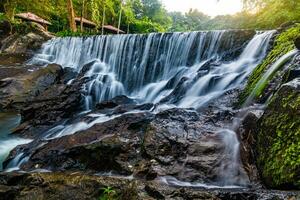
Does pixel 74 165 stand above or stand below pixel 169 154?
below

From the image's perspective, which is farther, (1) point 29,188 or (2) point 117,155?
(2) point 117,155

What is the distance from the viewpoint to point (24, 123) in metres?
8.65

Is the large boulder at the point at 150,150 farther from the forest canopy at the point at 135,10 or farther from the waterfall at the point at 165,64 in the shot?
the forest canopy at the point at 135,10

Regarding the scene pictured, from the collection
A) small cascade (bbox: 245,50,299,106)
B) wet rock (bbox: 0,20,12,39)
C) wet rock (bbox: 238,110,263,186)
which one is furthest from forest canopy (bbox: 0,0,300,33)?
wet rock (bbox: 238,110,263,186)

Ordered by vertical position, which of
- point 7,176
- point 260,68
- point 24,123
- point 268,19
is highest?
point 268,19

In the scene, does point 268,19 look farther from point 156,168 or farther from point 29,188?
point 29,188

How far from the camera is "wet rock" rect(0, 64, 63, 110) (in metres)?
10.6

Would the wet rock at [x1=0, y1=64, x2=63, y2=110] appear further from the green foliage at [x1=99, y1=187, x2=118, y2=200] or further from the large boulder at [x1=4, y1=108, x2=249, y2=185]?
the green foliage at [x1=99, y1=187, x2=118, y2=200]

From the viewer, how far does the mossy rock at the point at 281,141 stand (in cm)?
360

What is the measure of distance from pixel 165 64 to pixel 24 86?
16.7ft

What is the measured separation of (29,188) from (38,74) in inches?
329

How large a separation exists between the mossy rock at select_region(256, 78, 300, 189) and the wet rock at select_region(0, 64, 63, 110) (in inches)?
328

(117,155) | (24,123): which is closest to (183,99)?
(117,155)

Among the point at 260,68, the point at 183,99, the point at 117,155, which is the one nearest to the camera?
the point at 117,155
